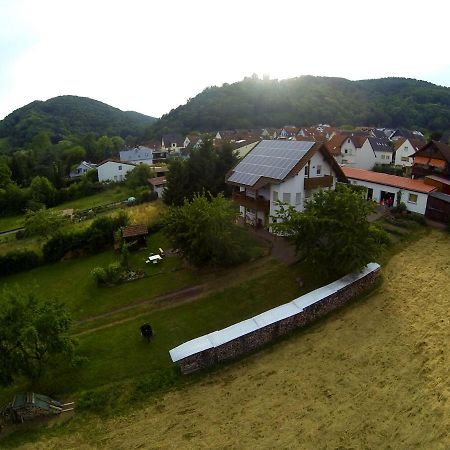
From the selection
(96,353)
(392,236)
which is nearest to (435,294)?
(392,236)

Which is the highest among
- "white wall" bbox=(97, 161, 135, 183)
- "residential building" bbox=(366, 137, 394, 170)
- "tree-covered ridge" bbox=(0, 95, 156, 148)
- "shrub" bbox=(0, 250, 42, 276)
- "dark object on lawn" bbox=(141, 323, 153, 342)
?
"tree-covered ridge" bbox=(0, 95, 156, 148)

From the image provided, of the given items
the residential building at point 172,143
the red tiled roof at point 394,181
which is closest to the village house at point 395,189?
the red tiled roof at point 394,181

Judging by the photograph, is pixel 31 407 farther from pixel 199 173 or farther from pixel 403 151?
pixel 403 151

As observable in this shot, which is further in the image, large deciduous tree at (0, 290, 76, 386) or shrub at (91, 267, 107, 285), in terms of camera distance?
shrub at (91, 267, 107, 285)

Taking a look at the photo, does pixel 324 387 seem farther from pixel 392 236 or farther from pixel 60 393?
pixel 392 236

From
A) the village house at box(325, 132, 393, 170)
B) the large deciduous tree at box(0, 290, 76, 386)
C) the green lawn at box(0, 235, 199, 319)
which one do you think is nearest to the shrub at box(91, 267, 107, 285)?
the green lawn at box(0, 235, 199, 319)

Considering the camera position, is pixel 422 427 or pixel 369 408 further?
pixel 369 408

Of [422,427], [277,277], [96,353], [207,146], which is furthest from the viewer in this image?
[207,146]

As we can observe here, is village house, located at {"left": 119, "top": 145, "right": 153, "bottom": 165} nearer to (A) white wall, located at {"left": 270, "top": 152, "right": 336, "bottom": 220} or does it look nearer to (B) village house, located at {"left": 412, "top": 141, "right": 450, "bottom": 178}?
(A) white wall, located at {"left": 270, "top": 152, "right": 336, "bottom": 220}
